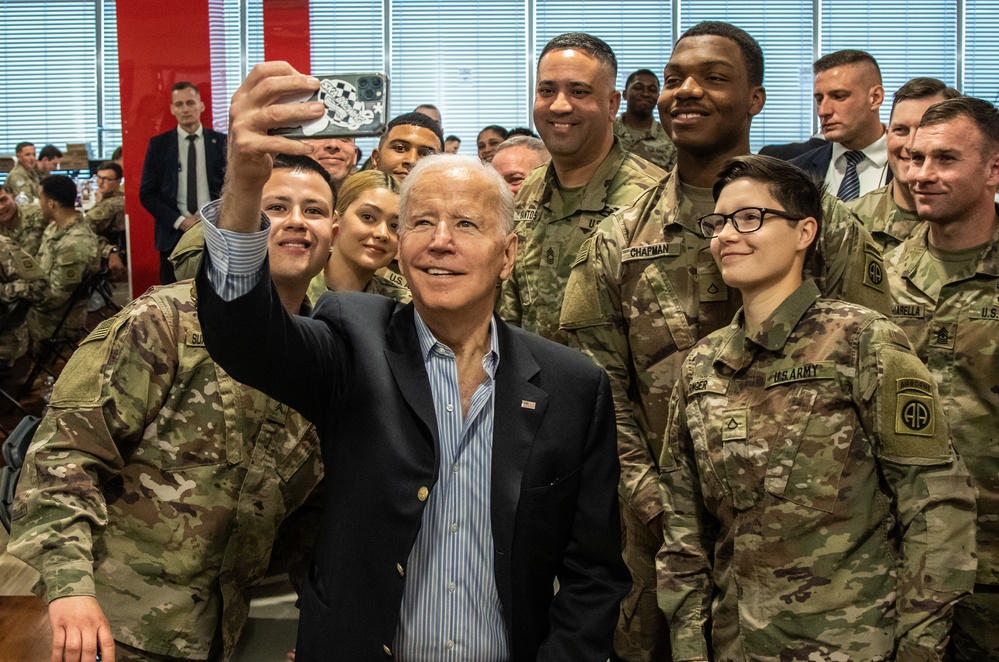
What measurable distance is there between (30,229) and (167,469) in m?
8.58

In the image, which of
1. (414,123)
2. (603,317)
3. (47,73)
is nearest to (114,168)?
(47,73)

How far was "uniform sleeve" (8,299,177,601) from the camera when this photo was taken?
71.1 inches

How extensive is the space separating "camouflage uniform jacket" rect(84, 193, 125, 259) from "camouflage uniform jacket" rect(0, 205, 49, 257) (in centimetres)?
43

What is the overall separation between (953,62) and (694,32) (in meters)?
10.3

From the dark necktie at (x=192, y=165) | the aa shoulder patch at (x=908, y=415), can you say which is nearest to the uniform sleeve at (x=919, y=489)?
the aa shoulder patch at (x=908, y=415)

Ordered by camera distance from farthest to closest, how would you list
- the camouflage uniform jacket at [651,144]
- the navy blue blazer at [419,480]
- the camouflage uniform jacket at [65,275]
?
the camouflage uniform jacket at [65,275], the camouflage uniform jacket at [651,144], the navy blue blazer at [419,480]

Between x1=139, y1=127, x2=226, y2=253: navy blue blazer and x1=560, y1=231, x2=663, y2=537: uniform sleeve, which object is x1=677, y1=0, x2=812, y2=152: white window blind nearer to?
x1=139, y1=127, x2=226, y2=253: navy blue blazer

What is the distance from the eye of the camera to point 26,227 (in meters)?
9.65

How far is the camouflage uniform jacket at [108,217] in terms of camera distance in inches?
379

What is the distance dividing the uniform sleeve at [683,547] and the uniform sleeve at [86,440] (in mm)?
1125

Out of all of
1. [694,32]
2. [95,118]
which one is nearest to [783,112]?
[95,118]

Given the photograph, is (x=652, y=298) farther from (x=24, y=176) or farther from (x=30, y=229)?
(x=24, y=176)

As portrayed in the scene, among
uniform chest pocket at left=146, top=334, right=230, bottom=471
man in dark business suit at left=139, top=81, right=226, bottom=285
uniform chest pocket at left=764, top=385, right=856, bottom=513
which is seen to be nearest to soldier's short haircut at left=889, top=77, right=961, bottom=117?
uniform chest pocket at left=764, top=385, right=856, bottom=513

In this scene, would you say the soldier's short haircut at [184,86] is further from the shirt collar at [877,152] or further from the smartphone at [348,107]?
the smartphone at [348,107]
